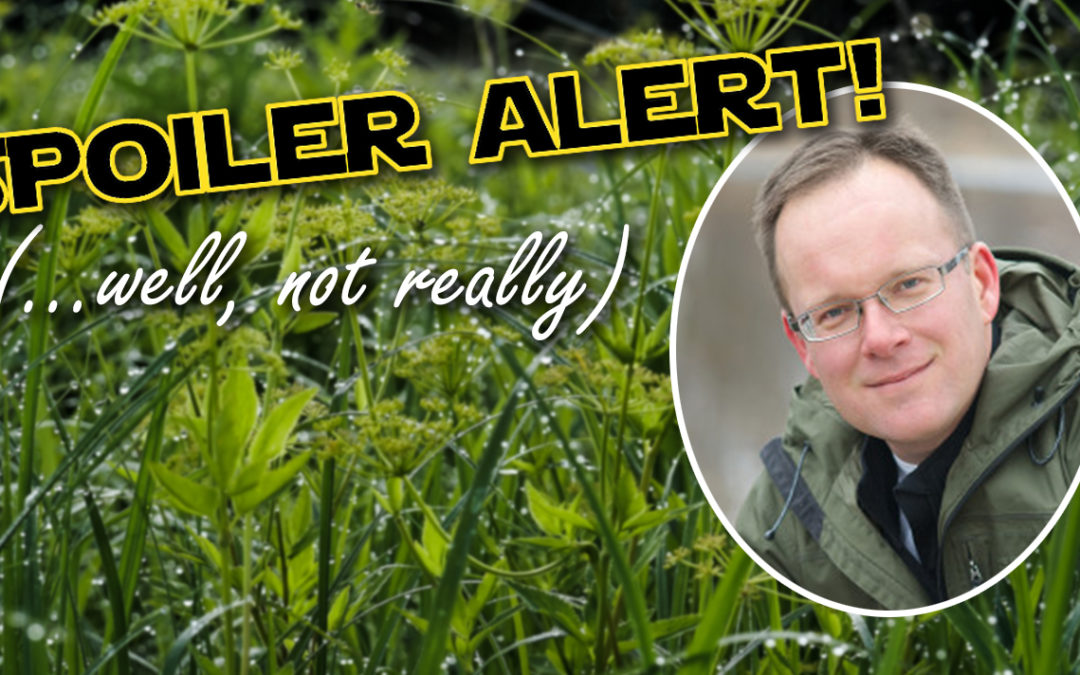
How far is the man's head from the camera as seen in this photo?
0.85 metres

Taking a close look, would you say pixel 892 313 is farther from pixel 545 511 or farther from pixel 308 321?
pixel 308 321

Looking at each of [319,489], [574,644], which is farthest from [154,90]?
[574,644]

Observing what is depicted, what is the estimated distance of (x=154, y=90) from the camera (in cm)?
321

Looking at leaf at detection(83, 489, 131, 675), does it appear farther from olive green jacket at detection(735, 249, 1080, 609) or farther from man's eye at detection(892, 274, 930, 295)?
man's eye at detection(892, 274, 930, 295)

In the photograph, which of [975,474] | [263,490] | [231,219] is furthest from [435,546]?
[975,474]

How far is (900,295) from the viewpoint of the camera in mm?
853

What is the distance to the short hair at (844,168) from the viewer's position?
0.88m

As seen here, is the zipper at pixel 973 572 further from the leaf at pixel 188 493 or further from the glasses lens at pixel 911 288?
the leaf at pixel 188 493

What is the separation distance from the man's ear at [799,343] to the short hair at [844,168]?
0.4 inches

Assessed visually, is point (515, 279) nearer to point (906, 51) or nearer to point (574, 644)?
point (574, 644)

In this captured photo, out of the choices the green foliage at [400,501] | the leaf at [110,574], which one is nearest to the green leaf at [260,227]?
the green foliage at [400,501]

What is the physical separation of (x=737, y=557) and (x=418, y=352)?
0.28 meters

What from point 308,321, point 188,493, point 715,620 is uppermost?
point 308,321

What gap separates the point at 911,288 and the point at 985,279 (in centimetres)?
5
